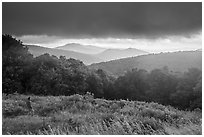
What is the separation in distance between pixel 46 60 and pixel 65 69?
1248 mm

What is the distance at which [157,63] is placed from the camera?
119 feet

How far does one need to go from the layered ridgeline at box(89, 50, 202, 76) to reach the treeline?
2886 millimetres

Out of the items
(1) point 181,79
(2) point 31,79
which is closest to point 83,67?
(2) point 31,79

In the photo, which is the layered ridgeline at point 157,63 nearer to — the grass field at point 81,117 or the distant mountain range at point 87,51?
the distant mountain range at point 87,51

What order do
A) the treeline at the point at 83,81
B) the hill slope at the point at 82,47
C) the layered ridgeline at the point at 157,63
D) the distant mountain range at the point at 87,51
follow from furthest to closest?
the layered ridgeline at the point at 157,63 → the treeline at the point at 83,81 → the distant mountain range at the point at 87,51 → the hill slope at the point at 82,47

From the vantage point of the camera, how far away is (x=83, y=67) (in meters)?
19.1

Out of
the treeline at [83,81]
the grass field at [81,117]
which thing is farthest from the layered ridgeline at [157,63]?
the grass field at [81,117]

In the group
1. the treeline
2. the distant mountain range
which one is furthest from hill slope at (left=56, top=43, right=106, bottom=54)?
the treeline

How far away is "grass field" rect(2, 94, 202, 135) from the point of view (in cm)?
673

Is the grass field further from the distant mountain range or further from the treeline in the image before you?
the treeline

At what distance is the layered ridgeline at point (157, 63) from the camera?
94.3 ft

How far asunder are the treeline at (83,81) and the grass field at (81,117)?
4.43m

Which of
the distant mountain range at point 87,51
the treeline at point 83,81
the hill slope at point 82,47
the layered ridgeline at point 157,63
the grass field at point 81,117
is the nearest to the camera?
the grass field at point 81,117

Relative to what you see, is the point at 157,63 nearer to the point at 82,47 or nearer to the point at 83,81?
the point at 83,81
